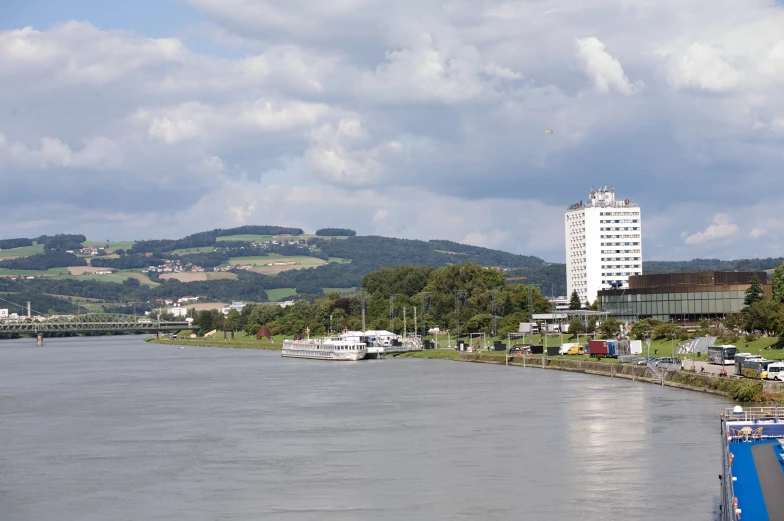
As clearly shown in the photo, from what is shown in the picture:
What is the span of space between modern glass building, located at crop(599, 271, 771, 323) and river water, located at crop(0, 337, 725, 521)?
5851 centimetres

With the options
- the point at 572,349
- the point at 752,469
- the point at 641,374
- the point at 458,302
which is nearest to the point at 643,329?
the point at 572,349

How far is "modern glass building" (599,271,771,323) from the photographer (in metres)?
124

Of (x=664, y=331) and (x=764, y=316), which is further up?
(x=764, y=316)

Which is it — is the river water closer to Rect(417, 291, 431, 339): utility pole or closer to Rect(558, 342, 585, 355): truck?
Rect(558, 342, 585, 355): truck

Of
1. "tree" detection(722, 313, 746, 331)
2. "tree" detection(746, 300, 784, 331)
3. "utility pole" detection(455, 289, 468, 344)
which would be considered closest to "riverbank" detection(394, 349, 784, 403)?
"tree" detection(746, 300, 784, 331)

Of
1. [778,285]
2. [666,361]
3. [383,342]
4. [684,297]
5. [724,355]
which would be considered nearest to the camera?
[724,355]

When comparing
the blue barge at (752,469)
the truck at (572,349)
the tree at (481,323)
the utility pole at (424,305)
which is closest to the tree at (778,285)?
the truck at (572,349)

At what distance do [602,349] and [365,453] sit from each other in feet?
171

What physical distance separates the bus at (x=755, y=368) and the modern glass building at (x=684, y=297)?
67254 millimetres

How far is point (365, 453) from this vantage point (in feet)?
131

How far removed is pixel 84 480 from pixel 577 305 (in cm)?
14027

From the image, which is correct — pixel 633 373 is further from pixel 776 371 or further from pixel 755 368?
pixel 776 371

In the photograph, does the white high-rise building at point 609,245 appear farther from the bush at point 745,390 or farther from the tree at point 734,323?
the bush at point 745,390

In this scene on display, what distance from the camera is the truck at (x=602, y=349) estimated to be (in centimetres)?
8806
